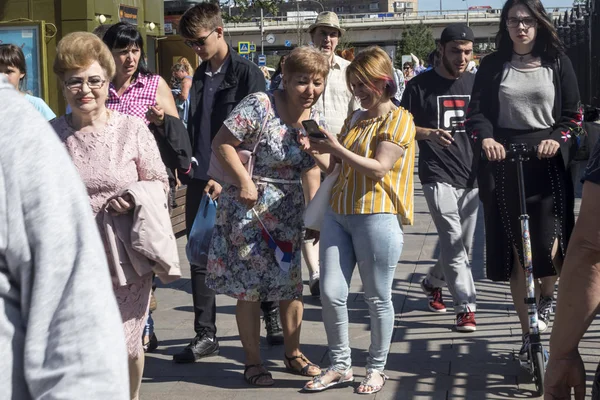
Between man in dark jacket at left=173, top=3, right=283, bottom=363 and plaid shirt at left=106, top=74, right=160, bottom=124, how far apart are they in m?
0.64

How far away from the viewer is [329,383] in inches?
210

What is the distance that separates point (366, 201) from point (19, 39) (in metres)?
9.94

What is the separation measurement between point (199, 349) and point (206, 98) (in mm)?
1519

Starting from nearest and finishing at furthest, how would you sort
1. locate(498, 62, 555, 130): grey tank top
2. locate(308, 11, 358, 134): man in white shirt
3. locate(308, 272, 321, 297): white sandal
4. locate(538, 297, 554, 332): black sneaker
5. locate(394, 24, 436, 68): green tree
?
1. locate(498, 62, 555, 130): grey tank top
2. locate(538, 297, 554, 332): black sneaker
3. locate(308, 11, 358, 134): man in white shirt
4. locate(308, 272, 321, 297): white sandal
5. locate(394, 24, 436, 68): green tree

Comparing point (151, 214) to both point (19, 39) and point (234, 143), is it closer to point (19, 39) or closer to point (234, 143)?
point (234, 143)

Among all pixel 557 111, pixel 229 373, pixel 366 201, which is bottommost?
pixel 229 373

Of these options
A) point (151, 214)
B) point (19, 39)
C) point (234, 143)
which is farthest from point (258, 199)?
point (19, 39)

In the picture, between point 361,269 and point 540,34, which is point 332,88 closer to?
point 540,34

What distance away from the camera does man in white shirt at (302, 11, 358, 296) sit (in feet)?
23.3

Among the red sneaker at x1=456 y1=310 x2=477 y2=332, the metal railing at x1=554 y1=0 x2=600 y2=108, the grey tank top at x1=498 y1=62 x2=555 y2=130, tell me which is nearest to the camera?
the grey tank top at x1=498 y1=62 x2=555 y2=130

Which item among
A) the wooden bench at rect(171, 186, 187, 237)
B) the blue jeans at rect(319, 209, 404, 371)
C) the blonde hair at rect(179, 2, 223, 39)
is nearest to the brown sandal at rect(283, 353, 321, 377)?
the blue jeans at rect(319, 209, 404, 371)

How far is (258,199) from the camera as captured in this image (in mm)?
5430

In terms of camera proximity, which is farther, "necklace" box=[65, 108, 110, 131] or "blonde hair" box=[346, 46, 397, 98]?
"blonde hair" box=[346, 46, 397, 98]

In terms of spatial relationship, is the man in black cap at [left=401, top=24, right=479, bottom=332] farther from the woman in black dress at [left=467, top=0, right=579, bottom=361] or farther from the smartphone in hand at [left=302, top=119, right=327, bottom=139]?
the smartphone in hand at [left=302, top=119, right=327, bottom=139]
